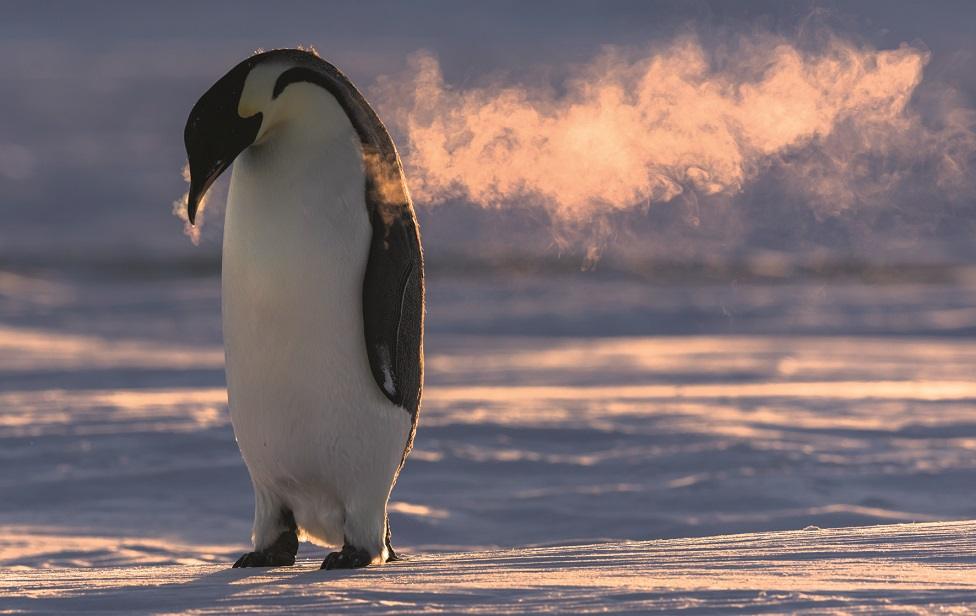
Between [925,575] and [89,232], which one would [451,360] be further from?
[89,232]

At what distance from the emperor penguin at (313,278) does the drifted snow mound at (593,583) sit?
31cm

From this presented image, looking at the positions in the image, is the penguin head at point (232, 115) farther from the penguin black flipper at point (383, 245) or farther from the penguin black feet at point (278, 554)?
the penguin black feet at point (278, 554)

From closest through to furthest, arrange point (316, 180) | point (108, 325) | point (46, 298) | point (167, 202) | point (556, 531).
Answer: point (316, 180), point (556, 531), point (108, 325), point (46, 298), point (167, 202)

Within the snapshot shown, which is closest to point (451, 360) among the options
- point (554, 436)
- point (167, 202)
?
point (554, 436)

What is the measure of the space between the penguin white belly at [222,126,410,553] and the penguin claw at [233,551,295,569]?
22 cm

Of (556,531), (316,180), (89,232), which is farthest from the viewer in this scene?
(89,232)

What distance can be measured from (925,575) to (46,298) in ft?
40.2

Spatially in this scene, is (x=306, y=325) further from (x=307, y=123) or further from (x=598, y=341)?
(x=598, y=341)

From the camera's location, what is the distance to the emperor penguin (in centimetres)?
486

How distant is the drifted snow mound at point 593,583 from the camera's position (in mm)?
3936

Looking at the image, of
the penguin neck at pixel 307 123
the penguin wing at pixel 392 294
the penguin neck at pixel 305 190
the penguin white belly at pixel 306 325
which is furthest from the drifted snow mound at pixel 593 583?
the penguin neck at pixel 307 123

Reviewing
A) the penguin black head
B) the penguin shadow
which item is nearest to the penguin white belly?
the penguin black head

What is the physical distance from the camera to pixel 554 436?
30.1ft

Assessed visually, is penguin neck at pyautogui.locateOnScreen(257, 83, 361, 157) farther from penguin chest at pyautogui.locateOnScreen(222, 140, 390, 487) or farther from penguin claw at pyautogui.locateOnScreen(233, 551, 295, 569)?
penguin claw at pyautogui.locateOnScreen(233, 551, 295, 569)
